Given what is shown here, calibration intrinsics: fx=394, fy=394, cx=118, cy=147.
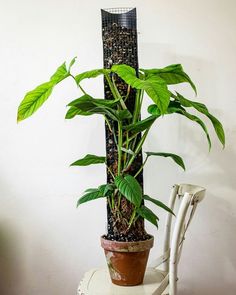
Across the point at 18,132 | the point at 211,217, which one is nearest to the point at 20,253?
the point at 18,132

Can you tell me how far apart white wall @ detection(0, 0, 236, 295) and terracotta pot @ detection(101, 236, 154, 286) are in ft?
1.52

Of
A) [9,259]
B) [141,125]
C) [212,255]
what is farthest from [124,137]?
[9,259]

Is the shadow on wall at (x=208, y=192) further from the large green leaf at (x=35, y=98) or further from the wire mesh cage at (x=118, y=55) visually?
the large green leaf at (x=35, y=98)

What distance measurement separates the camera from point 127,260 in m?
1.54

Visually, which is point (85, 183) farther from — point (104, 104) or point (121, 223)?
point (104, 104)

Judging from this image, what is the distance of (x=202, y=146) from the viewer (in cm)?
201

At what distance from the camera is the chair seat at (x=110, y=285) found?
1523 mm

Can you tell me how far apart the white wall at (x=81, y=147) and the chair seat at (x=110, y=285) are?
326 mm

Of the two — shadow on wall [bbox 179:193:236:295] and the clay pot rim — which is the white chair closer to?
the clay pot rim

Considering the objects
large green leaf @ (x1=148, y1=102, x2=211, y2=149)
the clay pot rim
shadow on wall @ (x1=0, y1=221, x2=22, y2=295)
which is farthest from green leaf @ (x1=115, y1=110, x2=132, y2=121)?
shadow on wall @ (x1=0, y1=221, x2=22, y2=295)

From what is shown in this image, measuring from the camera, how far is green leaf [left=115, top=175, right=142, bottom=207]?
54.2 inches

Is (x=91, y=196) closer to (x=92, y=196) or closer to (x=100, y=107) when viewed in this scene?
(x=92, y=196)

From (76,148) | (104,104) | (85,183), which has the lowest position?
(85,183)

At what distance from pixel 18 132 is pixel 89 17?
0.70 meters
